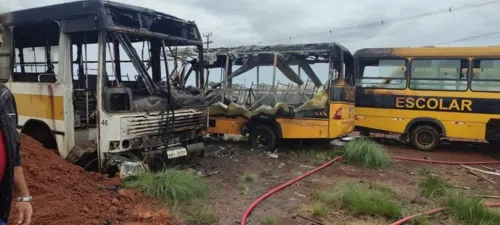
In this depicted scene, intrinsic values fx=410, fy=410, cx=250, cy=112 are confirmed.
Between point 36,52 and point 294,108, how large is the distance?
499cm

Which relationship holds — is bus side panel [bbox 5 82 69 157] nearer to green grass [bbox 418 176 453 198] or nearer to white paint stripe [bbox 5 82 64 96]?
white paint stripe [bbox 5 82 64 96]

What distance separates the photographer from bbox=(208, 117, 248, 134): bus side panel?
9.39m

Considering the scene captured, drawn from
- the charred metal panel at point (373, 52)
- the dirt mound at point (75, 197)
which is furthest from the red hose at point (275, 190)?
the charred metal panel at point (373, 52)

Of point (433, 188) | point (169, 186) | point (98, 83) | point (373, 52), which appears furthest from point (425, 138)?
point (98, 83)

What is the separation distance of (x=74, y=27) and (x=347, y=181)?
4.72 meters

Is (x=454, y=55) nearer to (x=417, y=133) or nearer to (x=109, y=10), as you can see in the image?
(x=417, y=133)

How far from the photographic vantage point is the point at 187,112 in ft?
22.1

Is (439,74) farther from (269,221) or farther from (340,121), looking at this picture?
(269,221)

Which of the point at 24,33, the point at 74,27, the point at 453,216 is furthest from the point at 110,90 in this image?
the point at 453,216

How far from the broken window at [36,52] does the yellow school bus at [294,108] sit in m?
4.17

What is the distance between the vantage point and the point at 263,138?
365 inches

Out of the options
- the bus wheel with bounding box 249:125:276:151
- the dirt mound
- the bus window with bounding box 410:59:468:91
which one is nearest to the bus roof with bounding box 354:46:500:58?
the bus window with bounding box 410:59:468:91

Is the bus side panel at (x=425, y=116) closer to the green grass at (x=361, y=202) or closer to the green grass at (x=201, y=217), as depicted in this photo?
the green grass at (x=361, y=202)

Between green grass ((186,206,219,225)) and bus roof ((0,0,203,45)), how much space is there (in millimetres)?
2701
